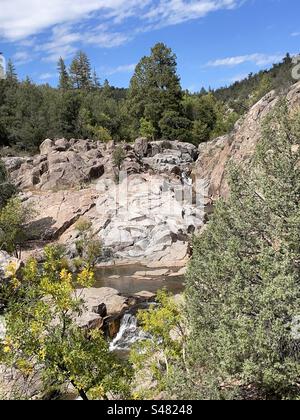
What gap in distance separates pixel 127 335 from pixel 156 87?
7230cm

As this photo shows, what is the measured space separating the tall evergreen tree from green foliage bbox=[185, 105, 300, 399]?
2966 inches

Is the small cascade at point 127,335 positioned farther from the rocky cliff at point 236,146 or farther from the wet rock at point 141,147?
the wet rock at point 141,147

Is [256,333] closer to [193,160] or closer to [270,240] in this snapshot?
[270,240]

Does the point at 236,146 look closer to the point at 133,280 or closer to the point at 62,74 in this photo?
the point at 133,280

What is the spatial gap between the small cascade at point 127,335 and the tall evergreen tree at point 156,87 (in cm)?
6593

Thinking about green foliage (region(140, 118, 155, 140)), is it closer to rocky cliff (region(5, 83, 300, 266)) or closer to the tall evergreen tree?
the tall evergreen tree

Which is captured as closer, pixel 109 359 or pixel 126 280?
pixel 109 359

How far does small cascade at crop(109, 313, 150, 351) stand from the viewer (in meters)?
26.0

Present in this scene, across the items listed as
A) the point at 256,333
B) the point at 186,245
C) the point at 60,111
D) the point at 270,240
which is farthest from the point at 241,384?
the point at 60,111

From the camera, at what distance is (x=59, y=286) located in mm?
11812

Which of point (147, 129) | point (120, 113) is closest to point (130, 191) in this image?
point (147, 129)

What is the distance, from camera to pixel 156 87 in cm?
9106

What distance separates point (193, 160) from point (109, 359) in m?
70.0

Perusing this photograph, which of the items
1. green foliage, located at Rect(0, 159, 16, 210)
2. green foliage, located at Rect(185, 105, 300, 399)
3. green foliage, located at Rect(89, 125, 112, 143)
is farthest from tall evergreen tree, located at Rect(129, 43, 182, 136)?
green foliage, located at Rect(185, 105, 300, 399)
